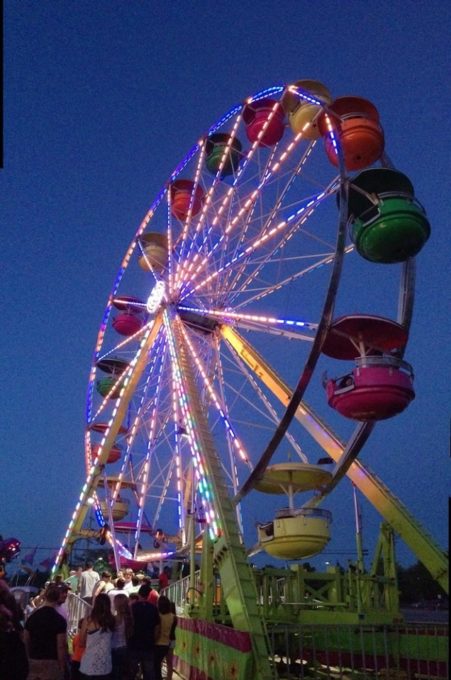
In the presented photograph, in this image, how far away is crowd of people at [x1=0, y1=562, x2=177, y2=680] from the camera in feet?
13.1

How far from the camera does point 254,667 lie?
20.1 ft

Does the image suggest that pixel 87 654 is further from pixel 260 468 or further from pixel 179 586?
pixel 179 586

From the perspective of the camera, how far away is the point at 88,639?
17.9 feet

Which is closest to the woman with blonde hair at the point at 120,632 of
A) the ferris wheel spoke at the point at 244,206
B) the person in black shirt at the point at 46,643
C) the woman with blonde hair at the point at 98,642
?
the woman with blonde hair at the point at 98,642

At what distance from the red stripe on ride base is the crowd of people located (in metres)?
0.50

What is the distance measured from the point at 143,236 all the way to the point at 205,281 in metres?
3.88

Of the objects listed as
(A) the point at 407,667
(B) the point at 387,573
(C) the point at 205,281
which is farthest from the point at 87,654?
(C) the point at 205,281

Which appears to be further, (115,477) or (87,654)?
(115,477)

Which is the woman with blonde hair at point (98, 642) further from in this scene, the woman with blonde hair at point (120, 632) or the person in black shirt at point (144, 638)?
the person in black shirt at point (144, 638)

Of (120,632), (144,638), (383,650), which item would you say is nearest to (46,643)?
(120,632)

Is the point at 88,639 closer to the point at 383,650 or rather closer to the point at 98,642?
the point at 98,642

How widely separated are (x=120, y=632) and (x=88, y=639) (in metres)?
0.87

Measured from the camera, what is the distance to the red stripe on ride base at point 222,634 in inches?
251

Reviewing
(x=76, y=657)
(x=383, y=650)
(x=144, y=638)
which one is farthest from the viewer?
(x=383, y=650)
